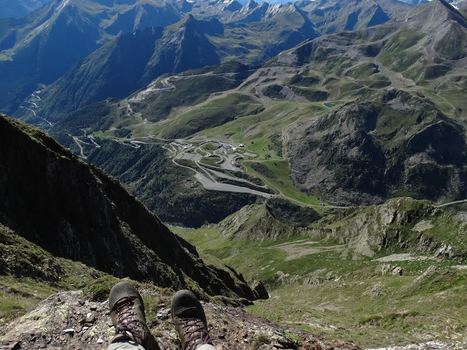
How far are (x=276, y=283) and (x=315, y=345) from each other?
112 m

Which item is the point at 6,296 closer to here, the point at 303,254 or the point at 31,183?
the point at 31,183

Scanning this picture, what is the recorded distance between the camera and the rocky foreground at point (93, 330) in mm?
16781

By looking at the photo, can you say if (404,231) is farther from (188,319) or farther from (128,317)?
(128,317)

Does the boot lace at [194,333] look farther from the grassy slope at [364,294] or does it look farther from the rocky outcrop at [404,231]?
the rocky outcrop at [404,231]

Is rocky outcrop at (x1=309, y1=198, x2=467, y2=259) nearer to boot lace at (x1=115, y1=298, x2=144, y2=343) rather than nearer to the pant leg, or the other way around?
boot lace at (x1=115, y1=298, x2=144, y2=343)

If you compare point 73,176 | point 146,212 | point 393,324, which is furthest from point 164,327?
point 146,212

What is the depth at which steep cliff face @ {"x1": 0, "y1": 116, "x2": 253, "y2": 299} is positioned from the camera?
44.8m

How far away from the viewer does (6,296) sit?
25.9 m

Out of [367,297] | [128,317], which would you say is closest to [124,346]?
[128,317]

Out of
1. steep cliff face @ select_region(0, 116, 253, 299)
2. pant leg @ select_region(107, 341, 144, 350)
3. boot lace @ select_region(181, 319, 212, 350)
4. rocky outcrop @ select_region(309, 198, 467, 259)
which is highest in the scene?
steep cliff face @ select_region(0, 116, 253, 299)

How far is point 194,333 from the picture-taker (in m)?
16.2

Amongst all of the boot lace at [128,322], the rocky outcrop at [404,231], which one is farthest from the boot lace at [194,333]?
the rocky outcrop at [404,231]

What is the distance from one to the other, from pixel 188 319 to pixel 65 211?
123 ft

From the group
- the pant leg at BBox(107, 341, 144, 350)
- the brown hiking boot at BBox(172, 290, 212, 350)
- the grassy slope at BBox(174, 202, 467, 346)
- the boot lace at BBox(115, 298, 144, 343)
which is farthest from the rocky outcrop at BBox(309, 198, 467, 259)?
the pant leg at BBox(107, 341, 144, 350)
